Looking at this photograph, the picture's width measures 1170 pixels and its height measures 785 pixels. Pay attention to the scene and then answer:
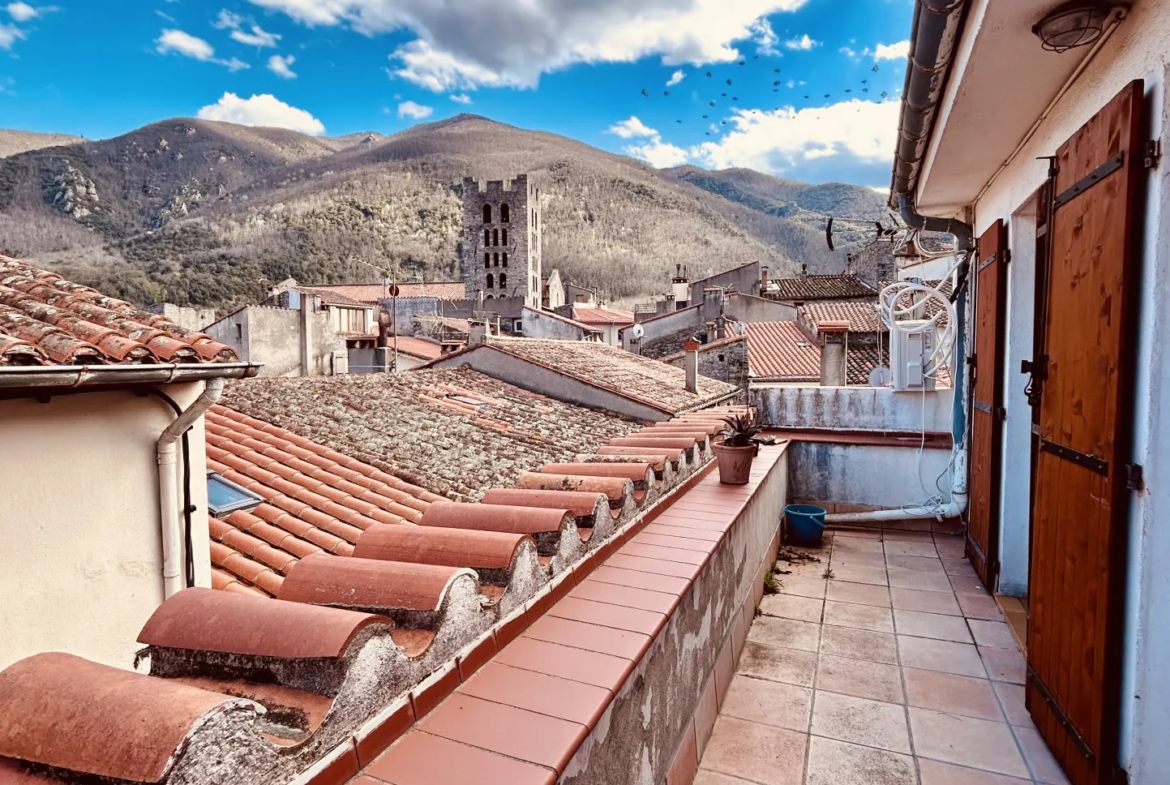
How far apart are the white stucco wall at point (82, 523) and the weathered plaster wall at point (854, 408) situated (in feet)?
17.6

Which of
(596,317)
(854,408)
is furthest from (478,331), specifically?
(596,317)

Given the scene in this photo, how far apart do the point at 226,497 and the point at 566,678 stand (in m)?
4.39

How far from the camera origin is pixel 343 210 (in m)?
69.1

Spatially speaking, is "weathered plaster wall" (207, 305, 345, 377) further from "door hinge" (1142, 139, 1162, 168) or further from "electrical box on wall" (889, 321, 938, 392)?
"door hinge" (1142, 139, 1162, 168)

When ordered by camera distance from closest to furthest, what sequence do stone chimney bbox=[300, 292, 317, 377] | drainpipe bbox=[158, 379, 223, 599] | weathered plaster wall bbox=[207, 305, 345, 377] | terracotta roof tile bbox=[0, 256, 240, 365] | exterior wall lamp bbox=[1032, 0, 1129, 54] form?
exterior wall lamp bbox=[1032, 0, 1129, 54] < terracotta roof tile bbox=[0, 256, 240, 365] < drainpipe bbox=[158, 379, 223, 599] < weathered plaster wall bbox=[207, 305, 345, 377] < stone chimney bbox=[300, 292, 317, 377]

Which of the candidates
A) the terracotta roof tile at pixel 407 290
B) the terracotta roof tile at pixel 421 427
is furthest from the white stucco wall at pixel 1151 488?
the terracotta roof tile at pixel 407 290

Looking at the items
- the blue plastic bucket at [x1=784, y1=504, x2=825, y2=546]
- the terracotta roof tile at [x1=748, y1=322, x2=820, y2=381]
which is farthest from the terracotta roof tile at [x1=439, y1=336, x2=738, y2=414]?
the blue plastic bucket at [x1=784, y1=504, x2=825, y2=546]

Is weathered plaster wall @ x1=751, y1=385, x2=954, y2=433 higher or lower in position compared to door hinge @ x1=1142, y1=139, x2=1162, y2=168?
lower

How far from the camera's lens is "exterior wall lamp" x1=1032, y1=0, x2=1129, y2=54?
2.18 meters

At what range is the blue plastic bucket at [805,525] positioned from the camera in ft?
17.8

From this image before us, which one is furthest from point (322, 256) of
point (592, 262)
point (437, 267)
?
point (592, 262)

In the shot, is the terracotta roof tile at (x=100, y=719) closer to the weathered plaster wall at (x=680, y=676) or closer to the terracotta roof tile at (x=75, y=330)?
the weathered plaster wall at (x=680, y=676)

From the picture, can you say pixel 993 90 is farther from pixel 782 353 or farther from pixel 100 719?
pixel 782 353

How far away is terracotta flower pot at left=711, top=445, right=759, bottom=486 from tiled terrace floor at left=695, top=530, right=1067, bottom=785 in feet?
3.12
